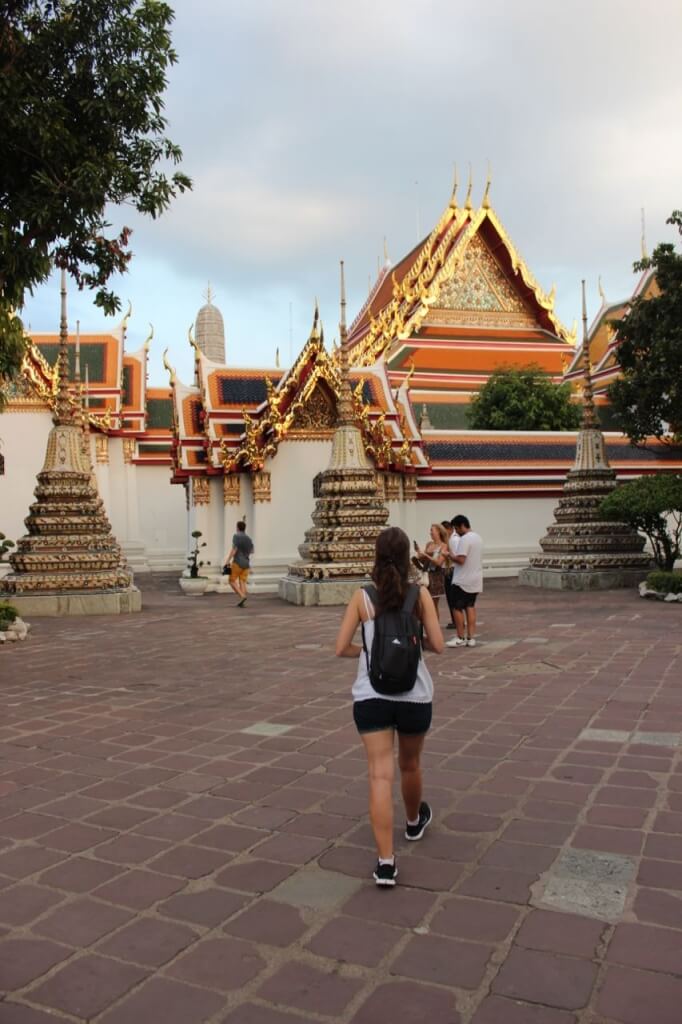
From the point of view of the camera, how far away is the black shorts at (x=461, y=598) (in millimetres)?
9842

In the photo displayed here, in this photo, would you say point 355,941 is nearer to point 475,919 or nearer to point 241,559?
point 475,919

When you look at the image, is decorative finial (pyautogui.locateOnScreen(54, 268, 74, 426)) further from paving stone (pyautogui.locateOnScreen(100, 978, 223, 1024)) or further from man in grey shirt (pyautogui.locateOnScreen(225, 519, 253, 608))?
paving stone (pyautogui.locateOnScreen(100, 978, 223, 1024))

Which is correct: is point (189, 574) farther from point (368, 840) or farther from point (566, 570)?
point (368, 840)

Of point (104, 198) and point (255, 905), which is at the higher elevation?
point (104, 198)

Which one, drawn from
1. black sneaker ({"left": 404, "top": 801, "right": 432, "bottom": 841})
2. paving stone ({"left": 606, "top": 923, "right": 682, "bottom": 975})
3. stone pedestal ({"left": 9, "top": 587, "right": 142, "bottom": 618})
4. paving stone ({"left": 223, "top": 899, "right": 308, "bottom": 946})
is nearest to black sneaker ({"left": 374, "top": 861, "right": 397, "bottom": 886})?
paving stone ({"left": 223, "top": 899, "right": 308, "bottom": 946})

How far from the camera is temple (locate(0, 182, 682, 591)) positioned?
19.6m

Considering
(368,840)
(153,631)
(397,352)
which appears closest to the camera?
(368,840)

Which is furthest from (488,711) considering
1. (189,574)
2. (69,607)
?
(189,574)

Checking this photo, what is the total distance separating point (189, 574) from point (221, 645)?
879 centimetres

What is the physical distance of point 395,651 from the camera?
3.63 metres

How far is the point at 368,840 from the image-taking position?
414cm

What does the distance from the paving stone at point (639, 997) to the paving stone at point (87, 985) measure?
156 centimetres

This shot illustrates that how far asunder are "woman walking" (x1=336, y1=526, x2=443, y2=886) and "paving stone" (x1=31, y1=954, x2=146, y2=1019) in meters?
1.10

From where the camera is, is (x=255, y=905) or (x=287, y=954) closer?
(x=287, y=954)
